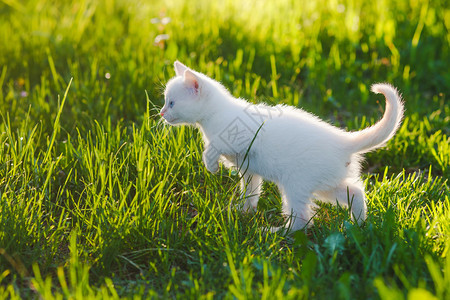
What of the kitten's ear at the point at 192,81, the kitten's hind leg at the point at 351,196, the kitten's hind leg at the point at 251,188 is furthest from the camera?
the kitten's hind leg at the point at 251,188

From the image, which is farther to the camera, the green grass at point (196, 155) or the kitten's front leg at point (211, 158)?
the kitten's front leg at point (211, 158)

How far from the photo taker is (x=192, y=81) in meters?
2.96

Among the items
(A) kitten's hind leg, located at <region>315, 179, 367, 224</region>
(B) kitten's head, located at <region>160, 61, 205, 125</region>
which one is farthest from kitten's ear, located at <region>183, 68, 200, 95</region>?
(A) kitten's hind leg, located at <region>315, 179, 367, 224</region>

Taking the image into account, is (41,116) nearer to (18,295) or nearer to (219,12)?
(18,295)

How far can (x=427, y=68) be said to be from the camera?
16.2ft

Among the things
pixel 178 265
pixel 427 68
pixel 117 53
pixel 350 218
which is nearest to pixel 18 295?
pixel 178 265

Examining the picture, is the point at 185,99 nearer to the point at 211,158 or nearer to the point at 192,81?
the point at 192,81

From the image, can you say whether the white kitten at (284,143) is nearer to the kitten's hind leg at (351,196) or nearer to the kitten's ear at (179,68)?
the kitten's hind leg at (351,196)

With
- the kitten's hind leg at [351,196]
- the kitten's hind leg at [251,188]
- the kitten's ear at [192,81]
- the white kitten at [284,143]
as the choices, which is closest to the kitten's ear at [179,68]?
the white kitten at [284,143]

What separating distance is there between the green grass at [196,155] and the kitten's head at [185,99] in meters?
0.19

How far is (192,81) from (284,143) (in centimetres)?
66

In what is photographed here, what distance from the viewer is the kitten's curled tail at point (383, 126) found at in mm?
2666

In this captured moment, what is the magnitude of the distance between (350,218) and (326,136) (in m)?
0.45

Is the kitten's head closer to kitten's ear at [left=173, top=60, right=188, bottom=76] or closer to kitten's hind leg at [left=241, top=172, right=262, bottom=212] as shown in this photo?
kitten's ear at [left=173, top=60, right=188, bottom=76]
